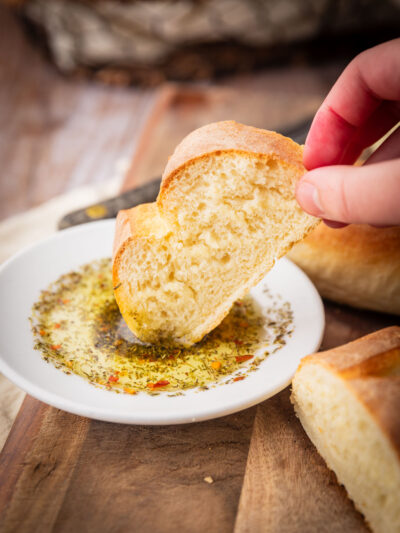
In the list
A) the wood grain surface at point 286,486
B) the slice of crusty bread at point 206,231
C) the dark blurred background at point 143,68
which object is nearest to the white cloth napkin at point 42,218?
the dark blurred background at point 143,68

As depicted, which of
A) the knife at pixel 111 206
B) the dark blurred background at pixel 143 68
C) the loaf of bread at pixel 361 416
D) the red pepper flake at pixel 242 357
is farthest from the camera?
the dark blurred background at pixel 143 68

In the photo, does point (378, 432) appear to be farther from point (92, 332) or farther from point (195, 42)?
point (195, 42)

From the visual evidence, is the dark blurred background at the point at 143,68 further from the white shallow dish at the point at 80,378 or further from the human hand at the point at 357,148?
the human hand at the point at 357,148

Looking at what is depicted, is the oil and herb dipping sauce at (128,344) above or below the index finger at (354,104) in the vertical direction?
below

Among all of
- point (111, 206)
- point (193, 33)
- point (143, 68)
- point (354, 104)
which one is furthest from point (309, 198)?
point (143, 68)

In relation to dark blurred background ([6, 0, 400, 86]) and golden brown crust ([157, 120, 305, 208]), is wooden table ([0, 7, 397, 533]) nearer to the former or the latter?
golden brown crust ([157, 120, 305, 208])

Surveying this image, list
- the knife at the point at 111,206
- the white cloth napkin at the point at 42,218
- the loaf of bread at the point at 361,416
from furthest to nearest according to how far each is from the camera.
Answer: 1. the white cloth napkin at the point at 42,218
2. the knife at the point at 111,206
3. the loaf of bread at the point at 361,416

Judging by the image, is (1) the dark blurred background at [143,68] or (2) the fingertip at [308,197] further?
(1) the dark blurred background at [143,68]
